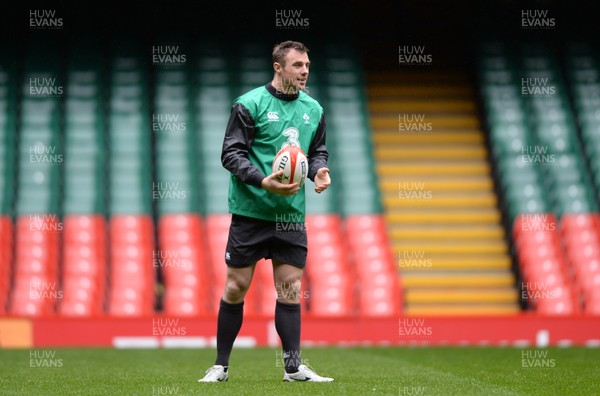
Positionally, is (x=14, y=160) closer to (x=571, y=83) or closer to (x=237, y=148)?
(x=571, y=83)

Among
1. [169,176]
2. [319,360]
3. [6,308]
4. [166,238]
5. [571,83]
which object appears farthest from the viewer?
A: [571,83]

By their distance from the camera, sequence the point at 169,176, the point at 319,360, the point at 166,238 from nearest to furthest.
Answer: the point at 319,360, the point at 166,238, the point at 169,176

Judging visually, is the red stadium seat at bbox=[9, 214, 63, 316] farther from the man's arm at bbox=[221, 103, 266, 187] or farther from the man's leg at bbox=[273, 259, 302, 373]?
the man's arm at bbox=[221, 103, 266, 187]

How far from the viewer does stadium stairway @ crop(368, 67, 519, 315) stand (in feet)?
45.9

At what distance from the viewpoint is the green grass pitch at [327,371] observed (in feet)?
20.6

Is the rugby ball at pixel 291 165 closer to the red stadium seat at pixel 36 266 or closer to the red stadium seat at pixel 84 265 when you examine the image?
the red stadium seat at pixel 84 265

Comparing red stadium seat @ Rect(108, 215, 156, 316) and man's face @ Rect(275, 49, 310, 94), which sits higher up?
man's face @ Rect(275, 49, 310, 94)

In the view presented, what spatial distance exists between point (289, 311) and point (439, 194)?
28.9ft

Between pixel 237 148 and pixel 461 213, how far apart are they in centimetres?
880

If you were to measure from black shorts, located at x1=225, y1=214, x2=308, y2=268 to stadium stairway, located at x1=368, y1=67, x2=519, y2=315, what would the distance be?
20.8ft

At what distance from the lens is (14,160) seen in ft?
50.7

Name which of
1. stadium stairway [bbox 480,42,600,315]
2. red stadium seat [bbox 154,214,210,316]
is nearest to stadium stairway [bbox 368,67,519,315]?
stadium stairway [bbox 480,42,600,315]

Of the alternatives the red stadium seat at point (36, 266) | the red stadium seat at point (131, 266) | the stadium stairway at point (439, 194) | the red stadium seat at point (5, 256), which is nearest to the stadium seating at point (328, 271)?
the stadium stairway at point (439, 194)

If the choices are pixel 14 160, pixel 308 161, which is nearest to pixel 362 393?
pixel 308 161
